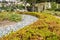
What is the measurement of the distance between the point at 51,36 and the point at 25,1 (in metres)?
23.9

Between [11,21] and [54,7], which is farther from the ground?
[11,21]

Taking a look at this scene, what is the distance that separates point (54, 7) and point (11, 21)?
1647 centimetres

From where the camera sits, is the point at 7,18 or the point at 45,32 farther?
the point at 7,18

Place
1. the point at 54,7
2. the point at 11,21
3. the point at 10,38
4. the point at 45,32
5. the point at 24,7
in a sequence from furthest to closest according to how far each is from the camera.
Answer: the point at 24,7
the point at 54,7
the point at 11,21
the point at 45,32
the point at 10,38

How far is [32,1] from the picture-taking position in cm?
3069

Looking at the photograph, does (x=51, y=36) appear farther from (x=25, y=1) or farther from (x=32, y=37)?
(x=25, y=1)

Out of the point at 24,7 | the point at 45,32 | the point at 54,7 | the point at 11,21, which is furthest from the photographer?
the point at 24,7

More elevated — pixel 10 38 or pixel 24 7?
pixel 10 38

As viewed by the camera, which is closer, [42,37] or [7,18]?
[42,37]

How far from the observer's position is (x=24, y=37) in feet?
18.5

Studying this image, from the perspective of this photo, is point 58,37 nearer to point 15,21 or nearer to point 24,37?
point 24,37

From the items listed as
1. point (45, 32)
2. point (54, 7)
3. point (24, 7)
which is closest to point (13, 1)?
point (24, 7)

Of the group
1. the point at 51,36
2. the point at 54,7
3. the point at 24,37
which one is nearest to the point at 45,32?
the point at 51,36

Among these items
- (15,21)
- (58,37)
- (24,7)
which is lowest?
(24,7)
